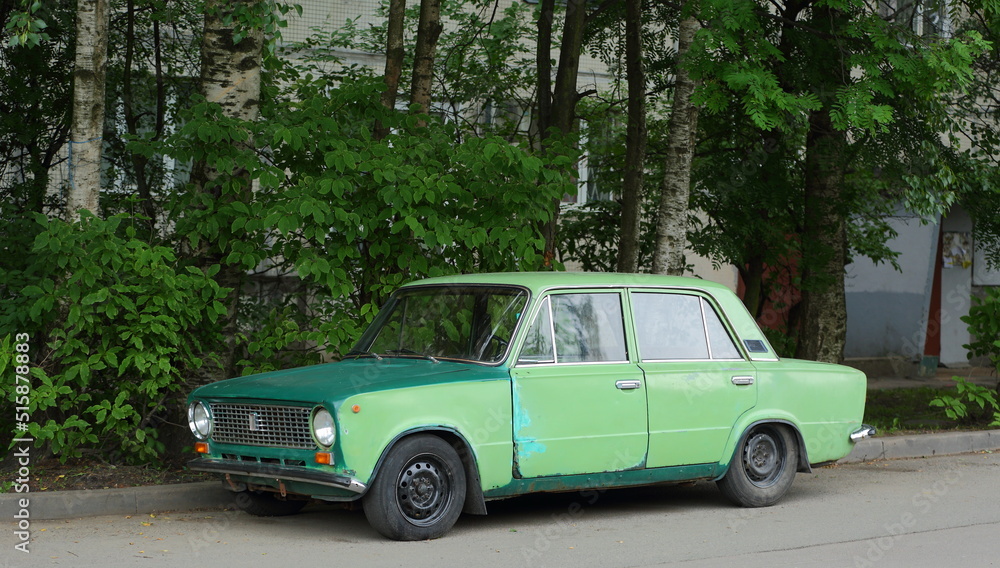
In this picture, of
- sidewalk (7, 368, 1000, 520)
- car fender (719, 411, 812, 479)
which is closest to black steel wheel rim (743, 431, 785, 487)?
car fender (719, 411, 812, 479)

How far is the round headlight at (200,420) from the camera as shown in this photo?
7.02 meters

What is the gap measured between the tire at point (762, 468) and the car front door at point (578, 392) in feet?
3.08

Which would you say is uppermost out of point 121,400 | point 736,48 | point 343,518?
point 736,48

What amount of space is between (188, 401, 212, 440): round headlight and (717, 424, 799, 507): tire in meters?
3.59

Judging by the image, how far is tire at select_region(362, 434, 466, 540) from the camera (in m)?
6.39

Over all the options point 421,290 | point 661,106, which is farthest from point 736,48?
point 661,106

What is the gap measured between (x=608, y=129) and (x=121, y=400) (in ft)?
31.3

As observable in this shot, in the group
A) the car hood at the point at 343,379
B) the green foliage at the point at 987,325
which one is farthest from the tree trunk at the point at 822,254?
the car hood at the point at 343,379

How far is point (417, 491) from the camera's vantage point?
6.55 m

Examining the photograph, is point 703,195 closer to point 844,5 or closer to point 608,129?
point 608,129

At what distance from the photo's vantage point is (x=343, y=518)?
7.44 m

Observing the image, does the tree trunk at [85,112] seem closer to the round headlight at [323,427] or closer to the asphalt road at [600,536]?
the asphalt road at [600,536]

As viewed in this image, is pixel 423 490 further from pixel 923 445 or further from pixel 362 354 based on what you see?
pixel 923 445

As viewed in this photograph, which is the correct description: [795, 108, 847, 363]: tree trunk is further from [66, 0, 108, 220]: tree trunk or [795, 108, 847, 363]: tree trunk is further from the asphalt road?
[66, 0, 108, 220]: tree trunk
